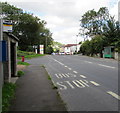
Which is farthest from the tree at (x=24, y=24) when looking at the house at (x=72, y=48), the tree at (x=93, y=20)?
the house at (x=72, y=48)

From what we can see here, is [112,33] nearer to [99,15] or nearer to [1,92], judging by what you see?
[99,15]

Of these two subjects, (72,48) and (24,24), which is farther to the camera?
(72,48)

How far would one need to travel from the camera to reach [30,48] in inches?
2201

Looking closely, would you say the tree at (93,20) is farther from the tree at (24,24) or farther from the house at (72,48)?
the house at (72,48)

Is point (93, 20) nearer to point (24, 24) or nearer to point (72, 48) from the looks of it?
point (24, 24)

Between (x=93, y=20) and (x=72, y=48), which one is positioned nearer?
(x=93, y=20)

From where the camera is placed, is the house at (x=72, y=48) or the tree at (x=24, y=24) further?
the house at (x=72, y=48)

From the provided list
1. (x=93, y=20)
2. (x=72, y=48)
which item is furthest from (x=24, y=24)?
(x=72, y=48)

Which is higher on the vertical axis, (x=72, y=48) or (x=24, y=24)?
(x=24, y=24)

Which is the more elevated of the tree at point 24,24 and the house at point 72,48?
the tree at point 24,24

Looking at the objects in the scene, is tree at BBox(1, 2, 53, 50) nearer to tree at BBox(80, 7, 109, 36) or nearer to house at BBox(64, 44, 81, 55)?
tree at BBox(80, 7, 109, 36)

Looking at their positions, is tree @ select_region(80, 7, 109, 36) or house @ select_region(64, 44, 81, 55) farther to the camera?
house @ select_region(64, 44, 81, 55)

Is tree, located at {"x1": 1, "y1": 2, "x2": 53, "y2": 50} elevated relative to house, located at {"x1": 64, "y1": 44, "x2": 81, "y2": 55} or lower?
elevated

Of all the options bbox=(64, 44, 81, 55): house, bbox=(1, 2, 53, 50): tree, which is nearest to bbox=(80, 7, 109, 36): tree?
bbox=(1, 2, 53, 50): tree
